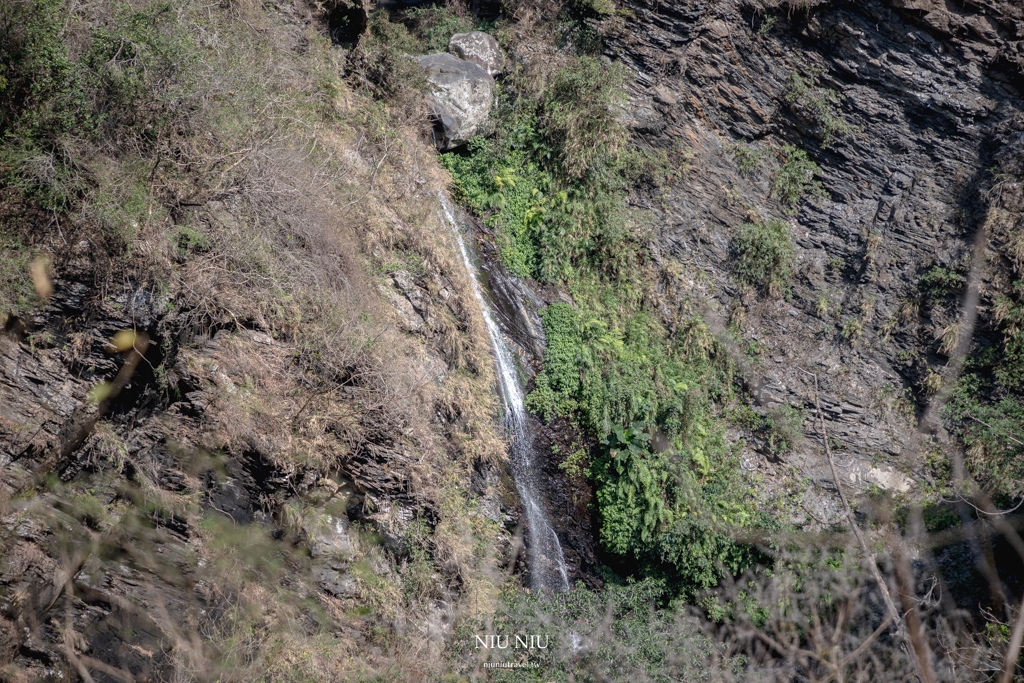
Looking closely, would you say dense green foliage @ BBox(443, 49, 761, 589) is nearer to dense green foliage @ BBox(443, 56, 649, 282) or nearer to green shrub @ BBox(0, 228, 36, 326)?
dense green foliage @ BBox(443, 56, 649, 282)

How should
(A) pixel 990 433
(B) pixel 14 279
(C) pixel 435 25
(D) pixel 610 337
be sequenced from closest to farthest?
1. (B) pixel 14 279
2. (A) pixel 990 433
3. (D) pixel 610 337
4. (C) pixel 435 25

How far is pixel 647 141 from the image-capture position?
40.9ft

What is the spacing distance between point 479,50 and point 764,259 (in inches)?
243

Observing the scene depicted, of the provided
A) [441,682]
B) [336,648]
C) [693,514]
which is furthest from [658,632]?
[336,648]

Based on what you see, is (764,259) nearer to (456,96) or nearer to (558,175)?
(558,175)

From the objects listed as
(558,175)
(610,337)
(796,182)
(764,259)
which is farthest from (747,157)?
(610,337)

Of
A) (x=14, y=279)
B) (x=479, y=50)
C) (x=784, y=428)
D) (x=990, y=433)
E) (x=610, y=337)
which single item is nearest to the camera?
(x=14, y=279)

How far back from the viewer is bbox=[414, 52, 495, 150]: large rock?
11.5 meters

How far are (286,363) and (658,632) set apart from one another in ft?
16.5

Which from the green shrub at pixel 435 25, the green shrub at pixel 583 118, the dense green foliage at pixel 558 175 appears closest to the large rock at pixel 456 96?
the dense green foliage at pixel 558 175

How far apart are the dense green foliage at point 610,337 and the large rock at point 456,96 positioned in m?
0.32

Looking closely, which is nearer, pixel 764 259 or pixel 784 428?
pixel 784 428

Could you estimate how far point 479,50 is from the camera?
41.4 feet

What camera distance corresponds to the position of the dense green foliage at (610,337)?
30.4ft
